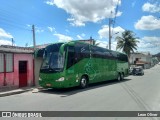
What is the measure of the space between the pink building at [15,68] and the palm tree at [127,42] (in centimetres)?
4473

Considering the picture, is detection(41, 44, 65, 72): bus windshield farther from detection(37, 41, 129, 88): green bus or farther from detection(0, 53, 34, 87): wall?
detection(0, 53, 34, 87): wall

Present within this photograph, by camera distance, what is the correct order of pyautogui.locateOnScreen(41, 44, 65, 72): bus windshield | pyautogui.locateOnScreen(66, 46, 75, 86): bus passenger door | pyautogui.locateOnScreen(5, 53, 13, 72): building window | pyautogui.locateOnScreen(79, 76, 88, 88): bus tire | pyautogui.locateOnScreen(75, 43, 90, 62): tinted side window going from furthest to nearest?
pyautogui.locateOnScreen(79, 76, 88, 88): bus tire → pyautogui.locateOnScreen(75, 43, 90, 62): tinted side window → pyautogui.locateOnScreen(5, 53, 13, 72): building window → pyautogui.locateOnScreen(66, 46, 75, 86): bus passenger door → pyautogui.locateOnScreen(41, 44, 65, 72): bus windshield

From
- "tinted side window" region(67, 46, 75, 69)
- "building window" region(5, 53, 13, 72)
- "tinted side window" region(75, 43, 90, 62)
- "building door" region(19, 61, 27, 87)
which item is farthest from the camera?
"building door" region(19, 61, 27, 87)

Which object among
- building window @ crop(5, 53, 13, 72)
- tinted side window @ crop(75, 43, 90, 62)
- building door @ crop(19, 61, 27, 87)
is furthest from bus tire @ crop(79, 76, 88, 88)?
building window @ crop(5, 53, 13, 72)

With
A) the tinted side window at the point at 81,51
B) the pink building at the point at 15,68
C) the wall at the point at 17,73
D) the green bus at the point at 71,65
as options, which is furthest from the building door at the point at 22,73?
the tinted side window at the point at 81,51

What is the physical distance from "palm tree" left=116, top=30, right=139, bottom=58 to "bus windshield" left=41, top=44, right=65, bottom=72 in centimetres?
4681

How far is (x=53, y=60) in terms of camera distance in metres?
14.6

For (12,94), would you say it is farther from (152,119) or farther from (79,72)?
(152,119)

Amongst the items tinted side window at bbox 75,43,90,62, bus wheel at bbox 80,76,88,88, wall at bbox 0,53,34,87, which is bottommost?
bus wheel at bbox 80,76,88,88

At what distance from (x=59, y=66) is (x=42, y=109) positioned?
5355mm

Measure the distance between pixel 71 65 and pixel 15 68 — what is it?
4.63m

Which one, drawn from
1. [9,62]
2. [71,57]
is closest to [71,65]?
[71,57]

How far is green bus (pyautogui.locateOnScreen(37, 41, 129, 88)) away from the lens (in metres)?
14.3

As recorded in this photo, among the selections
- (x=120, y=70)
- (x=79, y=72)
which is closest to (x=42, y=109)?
(x=79, y=72)
